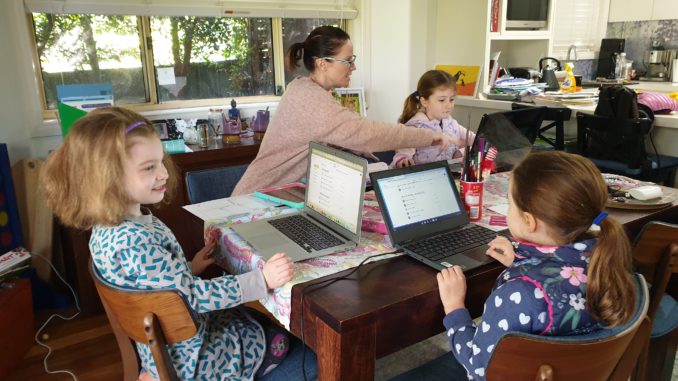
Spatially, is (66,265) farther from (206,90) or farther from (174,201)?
(206,90)

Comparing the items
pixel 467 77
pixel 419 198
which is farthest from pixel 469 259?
pixel 467 77

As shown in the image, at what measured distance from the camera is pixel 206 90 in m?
3.52

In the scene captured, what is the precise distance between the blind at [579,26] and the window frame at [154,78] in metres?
2.20

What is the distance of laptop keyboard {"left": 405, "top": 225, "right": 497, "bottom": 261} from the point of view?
52.3 inches

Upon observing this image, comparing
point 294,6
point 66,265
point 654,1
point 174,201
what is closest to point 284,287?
point 174,201

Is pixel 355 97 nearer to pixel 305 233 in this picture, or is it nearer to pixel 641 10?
pixel 305 233

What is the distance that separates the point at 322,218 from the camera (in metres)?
1.53

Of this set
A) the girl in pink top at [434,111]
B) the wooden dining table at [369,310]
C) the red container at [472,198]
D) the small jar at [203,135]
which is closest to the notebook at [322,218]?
the wooden dining table at [369,310]

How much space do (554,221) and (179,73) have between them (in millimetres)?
2852

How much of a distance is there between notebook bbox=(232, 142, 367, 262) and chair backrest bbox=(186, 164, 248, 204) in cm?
55

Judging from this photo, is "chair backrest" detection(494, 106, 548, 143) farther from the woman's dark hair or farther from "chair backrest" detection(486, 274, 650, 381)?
"chair backrest" detection(486, 274, 650, 381)

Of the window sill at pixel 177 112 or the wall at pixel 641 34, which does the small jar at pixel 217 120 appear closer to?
the window sill at pixel 177 112

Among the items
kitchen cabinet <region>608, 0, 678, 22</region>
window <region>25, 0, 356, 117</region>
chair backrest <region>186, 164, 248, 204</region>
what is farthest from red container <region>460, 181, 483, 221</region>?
kitchen cabinet <region>608, 0, 678, 22</region>

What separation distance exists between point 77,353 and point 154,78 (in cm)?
171
